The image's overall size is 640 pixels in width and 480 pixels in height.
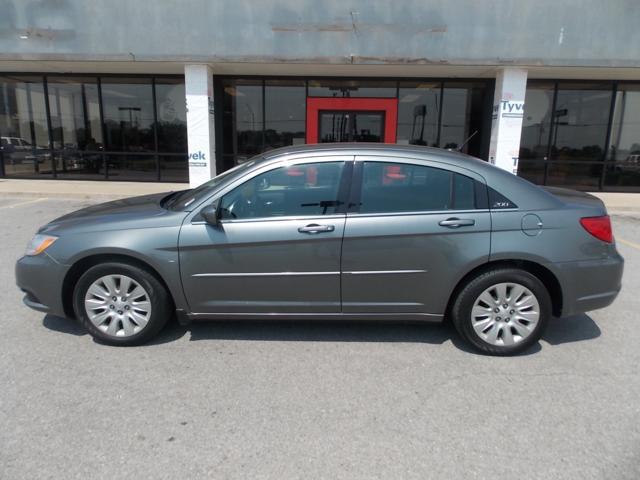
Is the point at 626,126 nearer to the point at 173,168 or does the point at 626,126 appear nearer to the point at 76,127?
the point at 173,168

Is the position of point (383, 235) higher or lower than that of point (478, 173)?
lower

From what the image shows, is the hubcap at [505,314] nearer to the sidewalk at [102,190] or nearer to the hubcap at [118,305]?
the hubcap at [118,305]

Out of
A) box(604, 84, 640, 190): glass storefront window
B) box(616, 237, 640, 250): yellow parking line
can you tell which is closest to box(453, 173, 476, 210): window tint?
box(616, 237, 640, 250): yellow parking line

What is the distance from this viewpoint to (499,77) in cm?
1098

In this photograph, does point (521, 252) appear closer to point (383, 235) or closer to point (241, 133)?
point (383, 235)

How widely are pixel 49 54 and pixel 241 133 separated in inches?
206

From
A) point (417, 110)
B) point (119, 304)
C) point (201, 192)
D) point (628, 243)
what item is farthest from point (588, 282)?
point (417, 110)

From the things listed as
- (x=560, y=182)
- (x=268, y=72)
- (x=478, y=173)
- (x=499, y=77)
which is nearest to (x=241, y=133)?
(x=268, y=72)

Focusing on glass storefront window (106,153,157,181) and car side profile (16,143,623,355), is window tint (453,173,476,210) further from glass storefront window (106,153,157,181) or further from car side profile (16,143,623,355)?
glass storefront window (106,153,157,181)

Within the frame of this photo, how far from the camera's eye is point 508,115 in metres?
11.0

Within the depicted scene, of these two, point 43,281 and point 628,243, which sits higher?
point 43,281

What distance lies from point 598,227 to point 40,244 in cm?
452

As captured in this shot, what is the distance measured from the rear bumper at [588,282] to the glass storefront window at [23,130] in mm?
15272

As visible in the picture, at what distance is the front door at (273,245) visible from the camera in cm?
335
